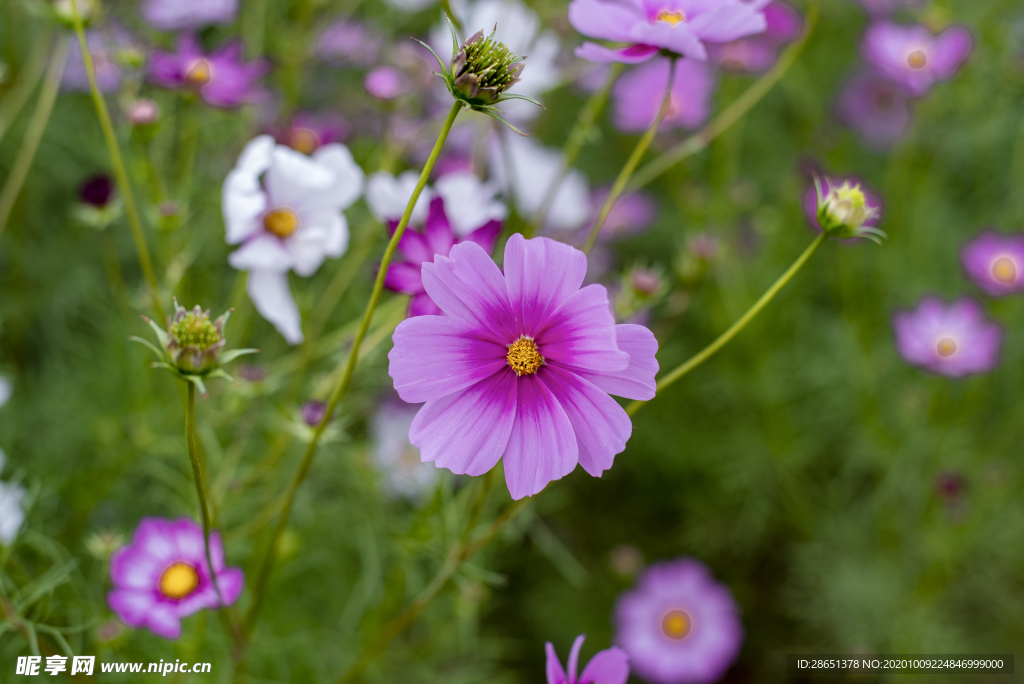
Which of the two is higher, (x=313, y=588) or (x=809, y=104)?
(x=809, y=104)

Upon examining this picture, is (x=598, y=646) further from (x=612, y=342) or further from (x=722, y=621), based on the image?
(x=612, y=342)

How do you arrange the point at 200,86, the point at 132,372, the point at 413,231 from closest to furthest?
the point at 413,231 → the point at 200,86 → the point at 132,372

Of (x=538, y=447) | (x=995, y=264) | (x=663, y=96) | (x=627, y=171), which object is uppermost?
(x=663, y=96)

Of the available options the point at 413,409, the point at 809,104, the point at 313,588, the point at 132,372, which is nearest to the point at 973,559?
the point at 809,104

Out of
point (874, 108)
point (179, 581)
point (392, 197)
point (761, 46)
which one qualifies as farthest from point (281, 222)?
point (874, 108)

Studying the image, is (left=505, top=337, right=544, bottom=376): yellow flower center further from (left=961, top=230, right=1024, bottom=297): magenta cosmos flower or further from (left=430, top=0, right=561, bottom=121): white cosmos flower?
(left=961, top=230, right=1024, bottom=297): magenta cosmos flower

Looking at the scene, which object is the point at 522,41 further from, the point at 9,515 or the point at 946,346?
the point at 946,346
